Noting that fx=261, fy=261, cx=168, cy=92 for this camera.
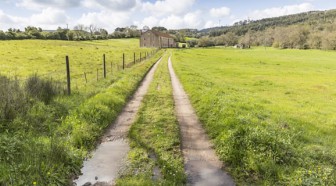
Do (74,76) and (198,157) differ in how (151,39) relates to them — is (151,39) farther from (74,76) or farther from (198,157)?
(198,157)

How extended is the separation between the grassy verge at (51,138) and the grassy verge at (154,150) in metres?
1.51

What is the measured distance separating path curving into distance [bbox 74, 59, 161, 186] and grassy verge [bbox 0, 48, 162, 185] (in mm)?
316

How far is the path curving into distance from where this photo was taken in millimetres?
7098

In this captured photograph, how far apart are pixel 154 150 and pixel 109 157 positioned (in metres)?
1.47

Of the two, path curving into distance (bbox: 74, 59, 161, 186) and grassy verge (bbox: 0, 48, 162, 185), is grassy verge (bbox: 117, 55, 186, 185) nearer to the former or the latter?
path curving into distance (bbox: 74, 59, 161, 186)

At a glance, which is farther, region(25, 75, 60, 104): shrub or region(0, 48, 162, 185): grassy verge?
region(25, 75, 60, 104): shrub

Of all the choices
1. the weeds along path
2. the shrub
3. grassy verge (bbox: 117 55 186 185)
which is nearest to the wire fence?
the shrub

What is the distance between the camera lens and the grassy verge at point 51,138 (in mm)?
6512

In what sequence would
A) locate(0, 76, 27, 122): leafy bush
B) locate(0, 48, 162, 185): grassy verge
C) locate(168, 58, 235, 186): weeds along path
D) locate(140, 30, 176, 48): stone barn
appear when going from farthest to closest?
locate(140, 30, 176, 48): stone barn, locate(0, 76, 27, 122): leafy bush, locate(168, 58, 235, 186): weeds along path, locate(0, 48, 162, 185): grassy verge

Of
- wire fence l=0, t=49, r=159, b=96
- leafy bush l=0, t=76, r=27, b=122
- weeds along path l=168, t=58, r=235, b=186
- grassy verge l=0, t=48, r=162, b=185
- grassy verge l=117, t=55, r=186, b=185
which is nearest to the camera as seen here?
grassy verge l=0, t=48, r=162, b=185

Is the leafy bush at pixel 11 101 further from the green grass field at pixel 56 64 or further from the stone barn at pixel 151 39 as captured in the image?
the stone barn at pixel 151 39

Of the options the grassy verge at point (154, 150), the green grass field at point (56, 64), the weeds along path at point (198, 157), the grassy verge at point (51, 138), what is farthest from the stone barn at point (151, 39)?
the weeds along path at point (198, 157)

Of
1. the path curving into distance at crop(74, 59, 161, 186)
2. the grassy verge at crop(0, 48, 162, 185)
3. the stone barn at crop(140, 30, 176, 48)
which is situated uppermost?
the stone barn at crop(140, 30, 176, 48)

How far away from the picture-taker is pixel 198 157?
8367mm
